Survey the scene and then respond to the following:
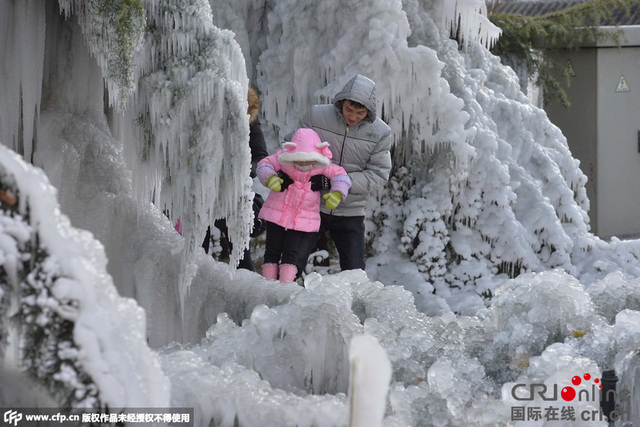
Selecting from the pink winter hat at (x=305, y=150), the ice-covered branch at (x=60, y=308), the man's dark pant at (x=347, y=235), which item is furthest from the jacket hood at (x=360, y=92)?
the ice-covered branch at (x=60, y=308)

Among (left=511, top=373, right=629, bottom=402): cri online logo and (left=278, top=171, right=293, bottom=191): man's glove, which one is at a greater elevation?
(left=278, top=171, right=293, bottom=191): man's glove

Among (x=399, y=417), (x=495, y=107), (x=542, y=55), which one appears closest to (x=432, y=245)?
(x=495, y=107)

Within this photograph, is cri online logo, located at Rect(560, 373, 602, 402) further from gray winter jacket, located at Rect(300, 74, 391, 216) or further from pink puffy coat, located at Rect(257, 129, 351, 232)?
gray winter jacket, located at Rect(300, 74, 391, 216)

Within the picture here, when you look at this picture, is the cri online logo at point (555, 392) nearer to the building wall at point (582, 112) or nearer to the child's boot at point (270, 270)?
the child's boot at point (270, 270)

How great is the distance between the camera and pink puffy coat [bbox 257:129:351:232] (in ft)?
18.5

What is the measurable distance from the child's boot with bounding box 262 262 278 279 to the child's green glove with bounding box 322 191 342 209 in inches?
21.6

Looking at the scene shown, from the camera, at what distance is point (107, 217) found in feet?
15.3

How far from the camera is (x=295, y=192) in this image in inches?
224

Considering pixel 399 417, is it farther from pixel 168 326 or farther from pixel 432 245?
pixel 432 245

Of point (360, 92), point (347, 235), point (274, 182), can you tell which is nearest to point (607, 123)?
point (347, 235)

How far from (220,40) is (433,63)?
368 cm

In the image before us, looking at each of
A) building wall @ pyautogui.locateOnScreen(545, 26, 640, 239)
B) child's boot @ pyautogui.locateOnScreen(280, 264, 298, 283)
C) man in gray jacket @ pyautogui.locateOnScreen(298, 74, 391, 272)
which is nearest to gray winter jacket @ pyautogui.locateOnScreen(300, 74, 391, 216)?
man in gray jacket @ pyautogui.locateOnScreen(298, 74, 391, 272)

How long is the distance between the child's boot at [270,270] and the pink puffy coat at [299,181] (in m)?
0.29

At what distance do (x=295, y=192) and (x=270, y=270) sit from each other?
0.52 m
